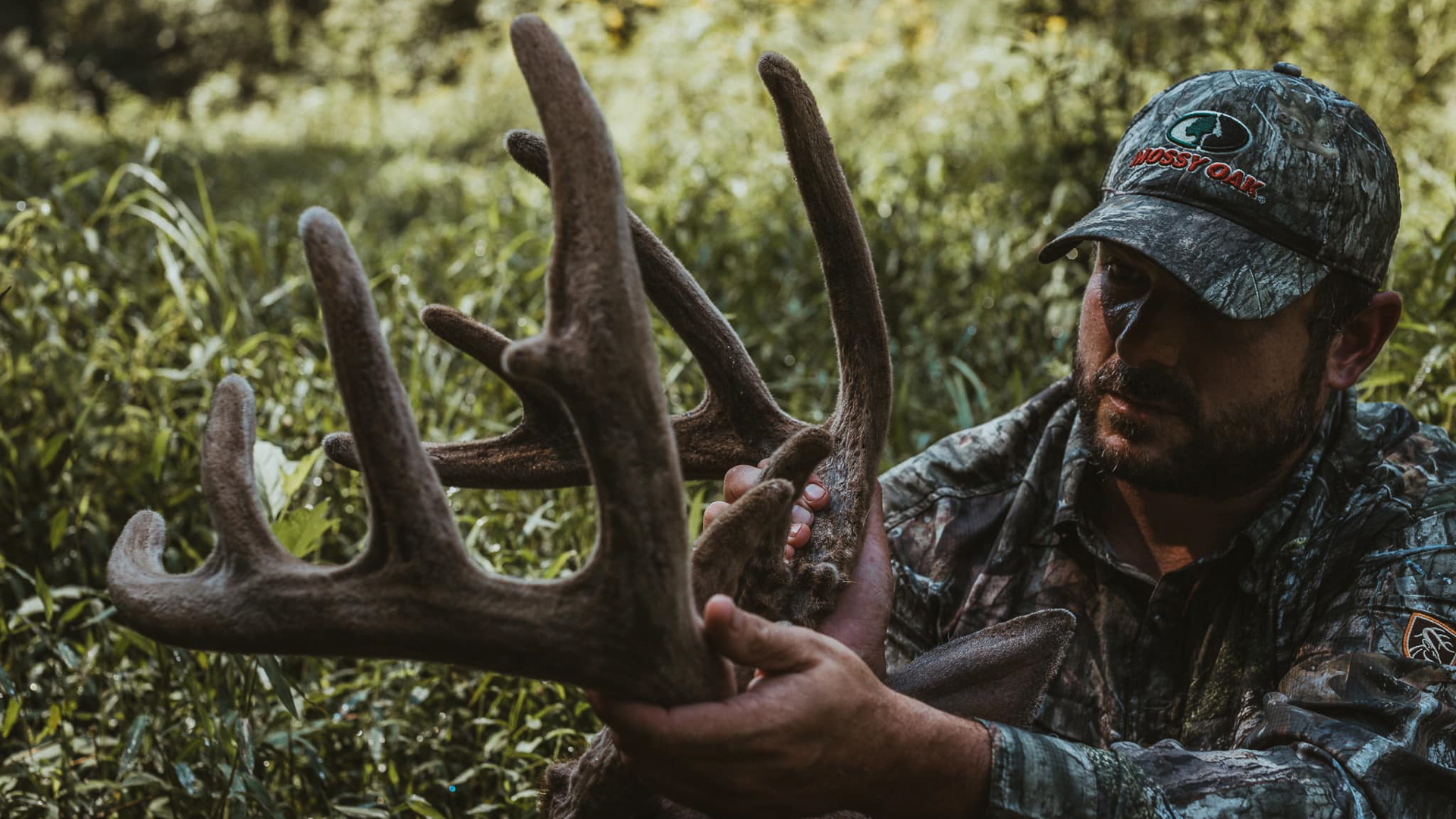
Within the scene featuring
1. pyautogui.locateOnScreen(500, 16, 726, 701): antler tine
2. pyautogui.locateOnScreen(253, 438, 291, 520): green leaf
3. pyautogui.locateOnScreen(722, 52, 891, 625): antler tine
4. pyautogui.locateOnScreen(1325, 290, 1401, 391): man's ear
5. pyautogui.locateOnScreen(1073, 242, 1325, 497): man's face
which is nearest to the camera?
pyautogui.locateOnScreen(500, 16, 726, 701): antler tine

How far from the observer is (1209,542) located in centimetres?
271

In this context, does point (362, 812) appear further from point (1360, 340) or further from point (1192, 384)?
point (1360, 340)

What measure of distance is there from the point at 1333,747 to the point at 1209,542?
0.70 metres

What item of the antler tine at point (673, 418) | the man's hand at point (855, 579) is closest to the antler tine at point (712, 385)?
the antler tine at point (673, 418)

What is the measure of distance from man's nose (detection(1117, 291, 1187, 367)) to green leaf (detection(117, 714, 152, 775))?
2.33 meters

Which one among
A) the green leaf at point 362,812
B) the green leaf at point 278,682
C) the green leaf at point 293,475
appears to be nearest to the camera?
the green leaf at point 278,682

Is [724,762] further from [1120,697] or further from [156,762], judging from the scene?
[156,762]

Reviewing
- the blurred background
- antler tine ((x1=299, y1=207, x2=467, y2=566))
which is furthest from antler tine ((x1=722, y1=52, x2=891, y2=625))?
the blurred background

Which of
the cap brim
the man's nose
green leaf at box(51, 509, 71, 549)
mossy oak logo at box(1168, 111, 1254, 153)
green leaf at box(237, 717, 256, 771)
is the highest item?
mossy oak logo at box(1168, 111, 1254, 153)

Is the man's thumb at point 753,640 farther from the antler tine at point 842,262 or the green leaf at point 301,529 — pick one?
the green leaf at point 301,529

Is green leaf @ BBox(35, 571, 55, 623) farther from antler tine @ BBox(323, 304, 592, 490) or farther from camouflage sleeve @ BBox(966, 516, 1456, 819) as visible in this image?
camouflage sleeve @ BBox(966, 516, 1456, 819)

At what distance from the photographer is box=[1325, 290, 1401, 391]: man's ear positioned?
259 cm

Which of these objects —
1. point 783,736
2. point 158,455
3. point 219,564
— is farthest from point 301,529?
point 783,736

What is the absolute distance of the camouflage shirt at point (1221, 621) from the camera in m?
2.00
